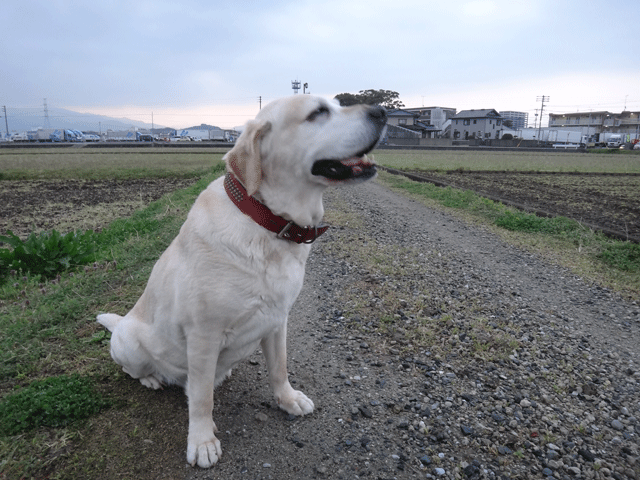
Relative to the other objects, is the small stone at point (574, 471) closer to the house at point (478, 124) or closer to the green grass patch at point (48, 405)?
the green grass patch at point (48, 405)

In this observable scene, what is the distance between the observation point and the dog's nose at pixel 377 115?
6.92 feet

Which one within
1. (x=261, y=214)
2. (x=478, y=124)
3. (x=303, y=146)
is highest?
(x=478, y=124)

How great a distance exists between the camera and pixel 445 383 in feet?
8.92

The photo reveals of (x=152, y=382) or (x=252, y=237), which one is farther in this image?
(x=152, y=382)

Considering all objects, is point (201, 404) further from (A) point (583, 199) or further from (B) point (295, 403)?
(A) point (583, 199)

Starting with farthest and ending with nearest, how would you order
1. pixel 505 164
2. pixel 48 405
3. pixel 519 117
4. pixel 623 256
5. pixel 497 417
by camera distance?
pixel 519 117
pixel 505 164
pixel 623 256
pixel 497 417
pixel 48 405

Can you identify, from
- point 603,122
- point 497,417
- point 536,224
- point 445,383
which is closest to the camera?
point 497,417

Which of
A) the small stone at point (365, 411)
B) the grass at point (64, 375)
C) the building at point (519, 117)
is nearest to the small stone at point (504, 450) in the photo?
the small stone at point (365, 411)

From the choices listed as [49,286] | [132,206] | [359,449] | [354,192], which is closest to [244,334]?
[359,449]

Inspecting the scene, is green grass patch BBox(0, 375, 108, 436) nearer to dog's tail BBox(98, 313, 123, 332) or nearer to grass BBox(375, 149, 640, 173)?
dog's tail BBox(98, 313, 123, 332)

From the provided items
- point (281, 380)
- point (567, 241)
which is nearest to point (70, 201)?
point (281, 380)

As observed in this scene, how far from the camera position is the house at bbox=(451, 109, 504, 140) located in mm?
75688

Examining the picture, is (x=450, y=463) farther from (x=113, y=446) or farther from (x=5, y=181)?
(x=5, y=181)

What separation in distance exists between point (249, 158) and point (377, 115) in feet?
2.25
